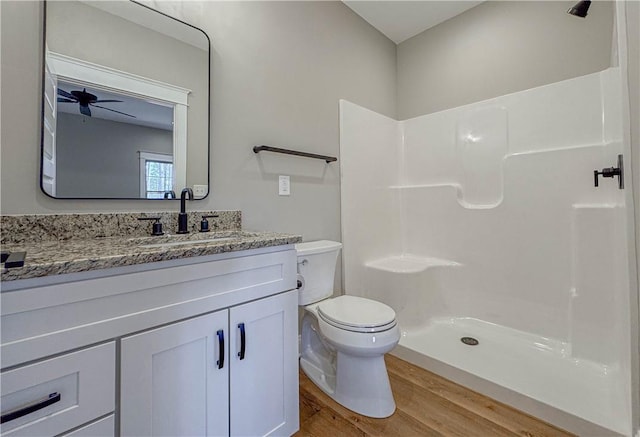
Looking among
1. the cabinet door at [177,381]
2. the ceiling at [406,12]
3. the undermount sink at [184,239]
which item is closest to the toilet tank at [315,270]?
the undermount sink at [184,239]

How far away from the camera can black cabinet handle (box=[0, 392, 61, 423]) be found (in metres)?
0.60

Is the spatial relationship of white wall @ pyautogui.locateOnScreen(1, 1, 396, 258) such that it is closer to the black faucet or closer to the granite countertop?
the black faucet

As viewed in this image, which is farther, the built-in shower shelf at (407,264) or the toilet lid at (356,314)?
the built-in shower shelf at (407,264)

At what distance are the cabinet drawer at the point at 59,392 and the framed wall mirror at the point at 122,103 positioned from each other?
2.32ft

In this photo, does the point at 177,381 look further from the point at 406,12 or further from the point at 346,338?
the point at 406,12

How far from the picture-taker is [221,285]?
37.7 inches

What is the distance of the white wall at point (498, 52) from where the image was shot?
68.9 inches

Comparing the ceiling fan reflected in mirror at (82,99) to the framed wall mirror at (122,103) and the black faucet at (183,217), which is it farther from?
the black faucet at (183,217)

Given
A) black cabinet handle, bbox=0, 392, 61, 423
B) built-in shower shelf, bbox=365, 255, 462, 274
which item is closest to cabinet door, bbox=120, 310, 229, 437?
black cabinet handle, bbox=0, 392, 61, 423

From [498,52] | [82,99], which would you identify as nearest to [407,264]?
[498,52]

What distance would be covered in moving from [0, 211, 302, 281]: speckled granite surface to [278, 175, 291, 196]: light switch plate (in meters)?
0.36

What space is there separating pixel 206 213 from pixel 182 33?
0.89 metres

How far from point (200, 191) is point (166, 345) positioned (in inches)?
31.3

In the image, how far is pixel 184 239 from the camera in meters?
1.24
